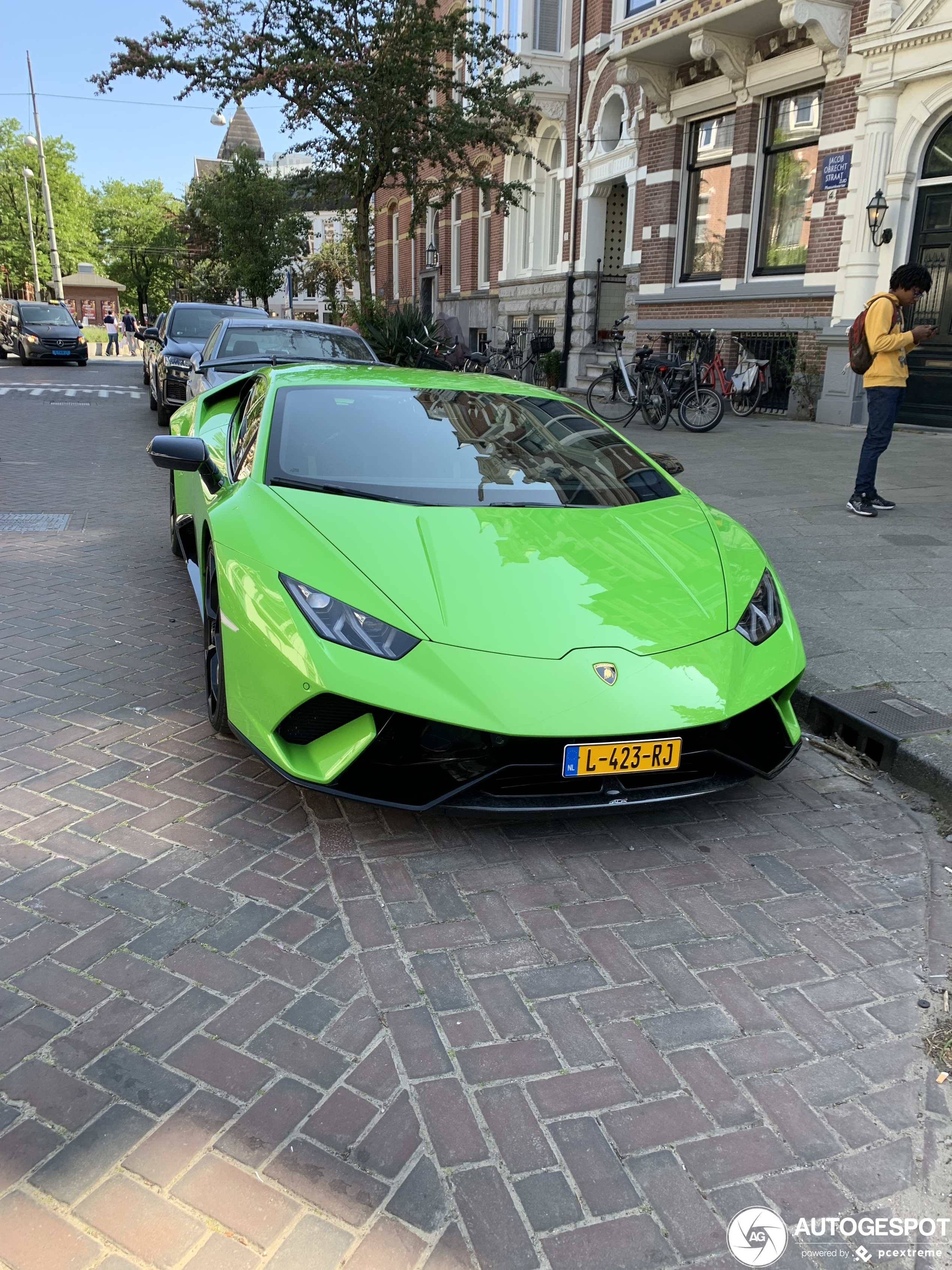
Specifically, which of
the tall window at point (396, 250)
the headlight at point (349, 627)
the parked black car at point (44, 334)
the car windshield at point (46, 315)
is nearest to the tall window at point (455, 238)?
the tall window at point (396, 250)

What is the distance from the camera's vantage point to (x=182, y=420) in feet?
19.5

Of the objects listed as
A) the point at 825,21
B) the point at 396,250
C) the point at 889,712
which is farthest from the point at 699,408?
the point at 396,250

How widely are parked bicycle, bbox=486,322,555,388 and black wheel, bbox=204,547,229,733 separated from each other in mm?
18846

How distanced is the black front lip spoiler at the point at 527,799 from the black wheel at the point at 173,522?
3.46 metres

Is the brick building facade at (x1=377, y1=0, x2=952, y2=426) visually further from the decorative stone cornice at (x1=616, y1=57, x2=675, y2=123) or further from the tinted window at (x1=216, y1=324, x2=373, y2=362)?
the tinted window at (x1=216, y1=324, x2=373, y2=362)

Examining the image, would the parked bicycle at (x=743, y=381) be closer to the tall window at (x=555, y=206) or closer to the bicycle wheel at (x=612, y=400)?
the bicycle wheel at (x=612, y=400)

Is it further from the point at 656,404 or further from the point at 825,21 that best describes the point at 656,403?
the point at 825,21

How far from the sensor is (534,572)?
3170 millimetres

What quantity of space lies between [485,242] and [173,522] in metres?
23.9

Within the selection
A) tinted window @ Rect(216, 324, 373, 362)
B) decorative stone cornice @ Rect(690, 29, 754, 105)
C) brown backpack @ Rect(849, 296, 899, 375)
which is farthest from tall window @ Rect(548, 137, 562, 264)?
brown backpack @ Rect(849, 296, 899, 375)

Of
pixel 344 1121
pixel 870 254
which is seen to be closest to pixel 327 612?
pixel 344 1121

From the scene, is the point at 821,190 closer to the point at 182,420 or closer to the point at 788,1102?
the point at 182,420

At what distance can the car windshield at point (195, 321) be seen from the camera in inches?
556

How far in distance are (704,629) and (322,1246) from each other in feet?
6.73
